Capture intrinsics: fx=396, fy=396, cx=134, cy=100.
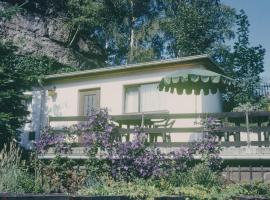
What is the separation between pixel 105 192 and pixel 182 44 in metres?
21.8

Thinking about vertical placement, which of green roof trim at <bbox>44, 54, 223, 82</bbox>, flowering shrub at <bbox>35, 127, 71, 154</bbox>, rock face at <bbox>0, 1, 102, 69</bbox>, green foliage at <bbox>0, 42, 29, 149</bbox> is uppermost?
rock face at <bbox>0, 1, 102, 69</bbox>

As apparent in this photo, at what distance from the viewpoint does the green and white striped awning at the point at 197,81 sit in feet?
38.7

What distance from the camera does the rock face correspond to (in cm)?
2802

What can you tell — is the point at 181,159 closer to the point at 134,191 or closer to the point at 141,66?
the point at 134,191

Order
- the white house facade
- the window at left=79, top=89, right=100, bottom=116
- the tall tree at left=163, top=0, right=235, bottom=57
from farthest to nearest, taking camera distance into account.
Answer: the tall tree at left=163, top=0, right=235, bottom=57 → the window at left=79, top=89, right=100, bottom=116 → the white house facade

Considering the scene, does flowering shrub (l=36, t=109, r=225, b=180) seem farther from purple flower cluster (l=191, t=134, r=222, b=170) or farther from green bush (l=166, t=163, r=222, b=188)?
green bush (l=166, t=163, r=222, b=188)

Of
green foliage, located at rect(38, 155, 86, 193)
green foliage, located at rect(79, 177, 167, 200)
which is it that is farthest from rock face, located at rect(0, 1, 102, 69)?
green foliage, located at rect(79, 177, 167, 200)

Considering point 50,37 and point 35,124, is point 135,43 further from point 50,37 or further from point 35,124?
point 35,124

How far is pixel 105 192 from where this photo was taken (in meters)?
8.35

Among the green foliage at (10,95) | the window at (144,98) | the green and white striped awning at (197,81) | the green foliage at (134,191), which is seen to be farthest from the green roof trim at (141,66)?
the green foliage at (134,191)

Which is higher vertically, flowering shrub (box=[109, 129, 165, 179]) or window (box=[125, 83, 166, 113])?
window (box=[125, 83, 166, 113])

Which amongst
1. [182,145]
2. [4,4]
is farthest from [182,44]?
[182,145]

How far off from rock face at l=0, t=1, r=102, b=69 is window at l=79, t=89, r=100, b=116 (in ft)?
36.9

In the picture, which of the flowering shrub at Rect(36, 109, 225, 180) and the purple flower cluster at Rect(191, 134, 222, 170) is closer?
the purple flower cluster at Rect(191, 134, 222, 170)
